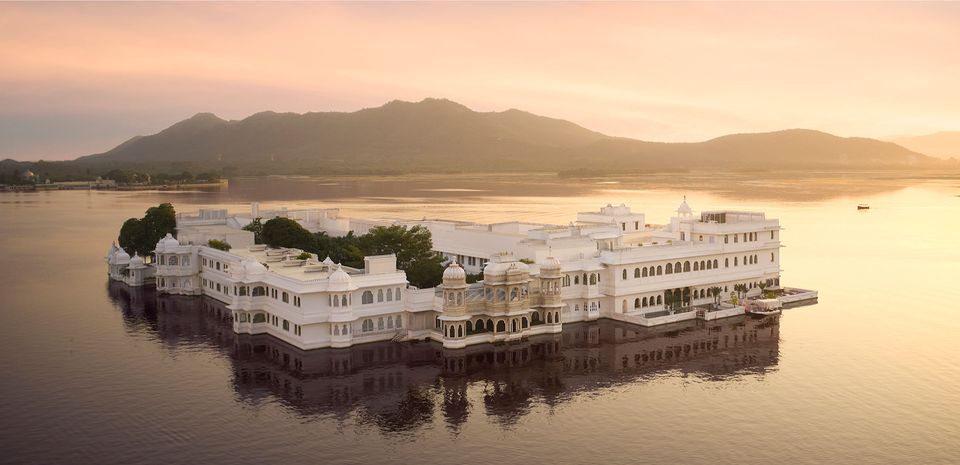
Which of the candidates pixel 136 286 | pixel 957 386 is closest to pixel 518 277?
pixel 957 386

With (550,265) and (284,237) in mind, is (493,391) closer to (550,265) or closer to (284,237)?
(550,265)

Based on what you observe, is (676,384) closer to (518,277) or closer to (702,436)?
(702,436)

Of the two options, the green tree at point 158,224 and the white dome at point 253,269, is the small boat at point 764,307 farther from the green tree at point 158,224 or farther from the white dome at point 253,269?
the green tree at point 158,224

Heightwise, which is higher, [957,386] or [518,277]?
[518,277]

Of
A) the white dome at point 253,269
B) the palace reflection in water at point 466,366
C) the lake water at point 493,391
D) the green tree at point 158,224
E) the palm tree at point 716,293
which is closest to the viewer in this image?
the lake water at point 493,391

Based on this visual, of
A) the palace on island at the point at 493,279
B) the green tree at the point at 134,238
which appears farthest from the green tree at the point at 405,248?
the green tree at the point at 134,238

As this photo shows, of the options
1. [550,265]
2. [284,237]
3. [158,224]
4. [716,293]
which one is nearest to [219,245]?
[284,237]

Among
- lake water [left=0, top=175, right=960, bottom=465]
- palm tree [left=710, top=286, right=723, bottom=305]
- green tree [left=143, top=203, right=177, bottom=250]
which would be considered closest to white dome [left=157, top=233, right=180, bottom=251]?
lake water [left=0, top=175, right=960, bottom=465]
